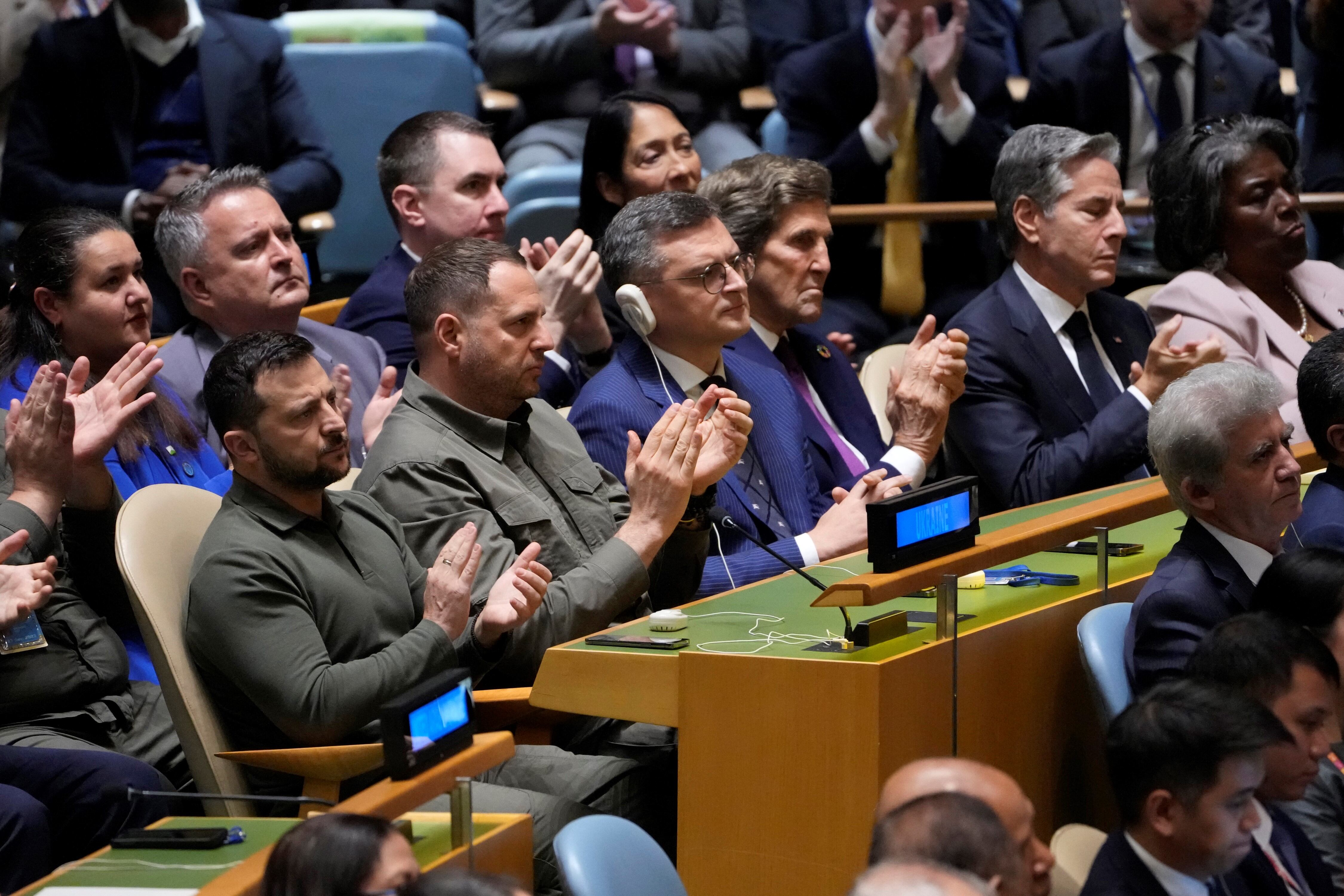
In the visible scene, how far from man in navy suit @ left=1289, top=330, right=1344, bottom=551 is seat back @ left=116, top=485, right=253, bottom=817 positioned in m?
1.60

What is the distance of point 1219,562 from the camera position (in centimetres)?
239

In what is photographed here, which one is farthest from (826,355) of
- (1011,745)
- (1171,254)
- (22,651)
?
(22,651)

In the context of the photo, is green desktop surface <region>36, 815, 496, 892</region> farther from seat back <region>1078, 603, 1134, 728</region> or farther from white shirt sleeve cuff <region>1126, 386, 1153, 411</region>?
Result: white shirt sleeve cuff <region>1126, 386, 1153, 411</region>

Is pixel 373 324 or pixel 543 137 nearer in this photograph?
pixel 373 324

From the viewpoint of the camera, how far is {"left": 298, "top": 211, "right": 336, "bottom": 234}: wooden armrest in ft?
13.6

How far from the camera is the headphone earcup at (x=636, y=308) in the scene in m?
3.04

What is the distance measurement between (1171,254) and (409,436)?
183 centimetres

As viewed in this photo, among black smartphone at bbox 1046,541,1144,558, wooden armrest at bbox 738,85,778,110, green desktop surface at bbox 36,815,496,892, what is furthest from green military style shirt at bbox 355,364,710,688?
wooden armrest at bbox 738,85,778,110

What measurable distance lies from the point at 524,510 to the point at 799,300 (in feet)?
3.26

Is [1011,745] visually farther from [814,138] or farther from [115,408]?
[814,138]

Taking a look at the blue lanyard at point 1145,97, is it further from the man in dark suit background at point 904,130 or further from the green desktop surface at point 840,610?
the green desktop surface at point 840,610

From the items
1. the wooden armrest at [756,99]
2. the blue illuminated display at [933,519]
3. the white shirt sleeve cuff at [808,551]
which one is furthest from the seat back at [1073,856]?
the wooden armrest at [756,99]

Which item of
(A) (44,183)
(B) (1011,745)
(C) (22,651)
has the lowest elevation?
(B) (1011,745)

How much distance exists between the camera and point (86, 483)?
2646 mm
